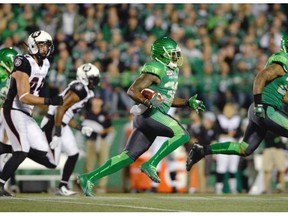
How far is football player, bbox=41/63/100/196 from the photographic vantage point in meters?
13.0

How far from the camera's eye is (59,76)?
16922 mm

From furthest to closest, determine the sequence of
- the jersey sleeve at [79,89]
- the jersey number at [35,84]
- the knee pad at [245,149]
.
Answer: the jersey sleeve at [79,89], the knee pad at [245,149], the jersey number at [35,84]

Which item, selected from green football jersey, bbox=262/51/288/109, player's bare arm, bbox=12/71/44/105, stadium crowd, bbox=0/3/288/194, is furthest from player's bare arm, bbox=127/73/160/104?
stadium crowd, bbox=0/3/288/194

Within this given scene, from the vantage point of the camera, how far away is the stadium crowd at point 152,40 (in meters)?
17.4

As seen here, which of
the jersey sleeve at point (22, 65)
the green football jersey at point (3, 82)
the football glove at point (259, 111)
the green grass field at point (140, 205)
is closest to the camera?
the green grass field at point (140, 205)

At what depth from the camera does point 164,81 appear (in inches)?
454

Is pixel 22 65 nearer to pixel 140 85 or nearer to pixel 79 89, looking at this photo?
pixel 140 85

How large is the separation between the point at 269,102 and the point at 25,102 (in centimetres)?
268

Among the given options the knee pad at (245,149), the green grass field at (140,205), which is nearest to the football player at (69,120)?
the green grass field at (140,205)

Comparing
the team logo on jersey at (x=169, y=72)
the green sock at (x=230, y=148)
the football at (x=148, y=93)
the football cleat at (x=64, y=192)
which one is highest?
the team logo on jersey at (x=169, y=72)

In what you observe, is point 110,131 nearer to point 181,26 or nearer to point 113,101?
point 113,101

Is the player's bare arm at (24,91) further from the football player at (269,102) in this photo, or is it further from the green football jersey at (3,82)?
the football player at (269,102)

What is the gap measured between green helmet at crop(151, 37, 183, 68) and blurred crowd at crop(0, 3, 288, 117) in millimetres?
5230

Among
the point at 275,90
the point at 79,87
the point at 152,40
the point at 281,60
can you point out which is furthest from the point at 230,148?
the point at 152,40
